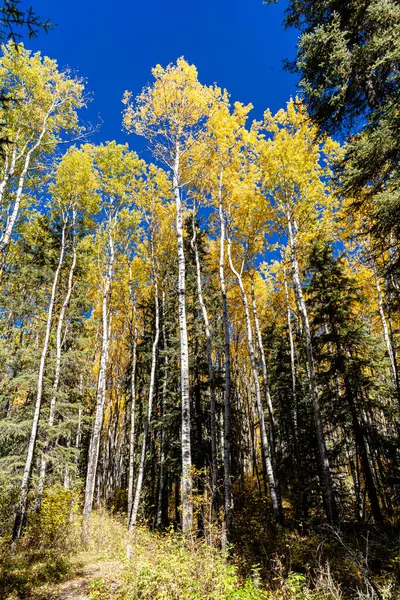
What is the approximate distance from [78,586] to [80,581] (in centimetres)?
36

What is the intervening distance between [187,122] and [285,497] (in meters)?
19.0

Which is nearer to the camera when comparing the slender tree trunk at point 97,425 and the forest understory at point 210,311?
the forest understory at point 210,311

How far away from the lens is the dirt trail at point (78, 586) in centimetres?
574

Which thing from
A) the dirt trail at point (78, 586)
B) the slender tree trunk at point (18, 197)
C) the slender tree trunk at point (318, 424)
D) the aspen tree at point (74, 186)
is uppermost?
the aspen tree at point (74, 186)

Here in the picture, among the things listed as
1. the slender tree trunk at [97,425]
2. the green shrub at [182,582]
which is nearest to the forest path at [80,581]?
the green shrub at [182,582]

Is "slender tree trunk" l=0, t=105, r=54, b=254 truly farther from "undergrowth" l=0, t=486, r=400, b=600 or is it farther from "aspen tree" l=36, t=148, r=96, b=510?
"undergrowth" l=0, t=486, r=400, b=600

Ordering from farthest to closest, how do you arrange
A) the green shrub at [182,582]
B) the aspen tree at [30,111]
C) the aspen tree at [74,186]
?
1. the aspen tree at [74,186]
2. the aspen tree at [30,111]
3. the green shrub at [182,582]

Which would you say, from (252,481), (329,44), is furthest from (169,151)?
(252,481)

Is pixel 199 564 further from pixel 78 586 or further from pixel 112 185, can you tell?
pixel 112 185

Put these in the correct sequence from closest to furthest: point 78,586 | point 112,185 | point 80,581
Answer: point 78,586 → point 80,581 → point 112,185

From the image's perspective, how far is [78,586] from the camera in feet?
20.6

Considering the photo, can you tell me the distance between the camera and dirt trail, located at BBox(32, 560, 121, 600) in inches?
226

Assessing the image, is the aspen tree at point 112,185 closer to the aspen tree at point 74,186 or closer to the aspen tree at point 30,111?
the aspen tree at point 74,186

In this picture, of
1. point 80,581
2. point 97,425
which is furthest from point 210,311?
point 80,581
